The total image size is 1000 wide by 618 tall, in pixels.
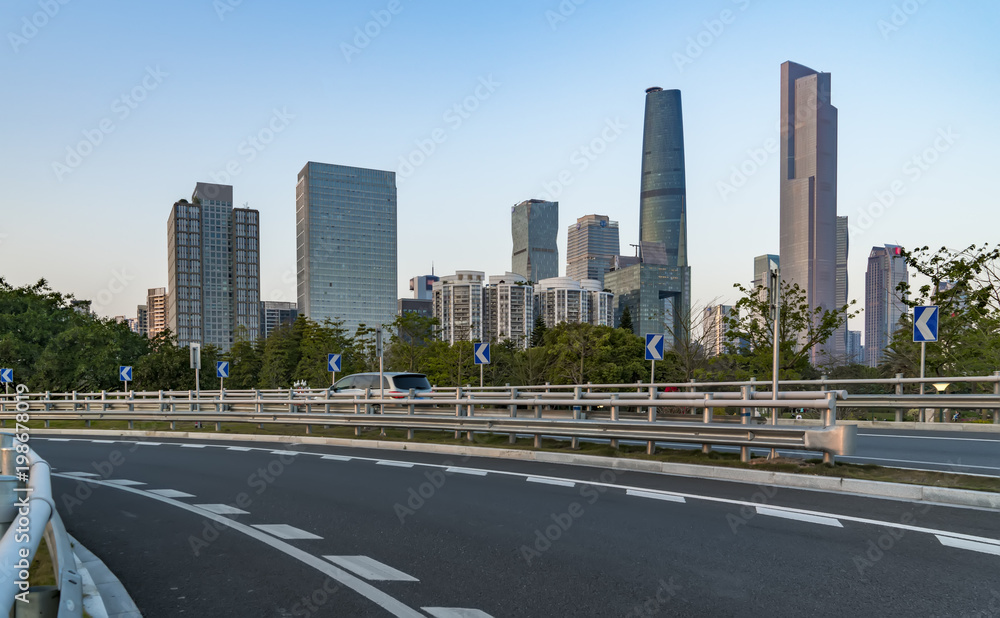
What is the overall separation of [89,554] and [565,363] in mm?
63551

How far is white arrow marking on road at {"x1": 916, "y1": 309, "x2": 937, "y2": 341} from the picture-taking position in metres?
18.6

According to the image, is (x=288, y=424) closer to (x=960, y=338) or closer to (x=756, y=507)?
(x=756, y=507)

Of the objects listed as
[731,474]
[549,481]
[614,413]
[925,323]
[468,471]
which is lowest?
[468,471]

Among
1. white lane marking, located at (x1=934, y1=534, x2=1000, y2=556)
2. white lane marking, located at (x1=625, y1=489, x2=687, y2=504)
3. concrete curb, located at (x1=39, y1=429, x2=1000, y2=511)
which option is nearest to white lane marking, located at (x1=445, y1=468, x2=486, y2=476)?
concrete curb, located at (x1=39, y1=429, x2=1000, y2=511)

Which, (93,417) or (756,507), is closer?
(756,507)

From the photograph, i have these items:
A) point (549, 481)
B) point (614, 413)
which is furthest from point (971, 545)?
point (614, 413)

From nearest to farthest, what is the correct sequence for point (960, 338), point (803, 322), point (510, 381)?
point (960, 338) < point (803, 322) < point (510, 381)

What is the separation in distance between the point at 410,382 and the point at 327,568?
19888 mm

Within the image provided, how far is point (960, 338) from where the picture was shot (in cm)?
2858

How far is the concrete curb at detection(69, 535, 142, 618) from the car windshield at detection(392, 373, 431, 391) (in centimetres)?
1900

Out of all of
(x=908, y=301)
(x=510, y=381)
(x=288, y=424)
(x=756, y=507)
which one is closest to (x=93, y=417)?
(x=288, y=424)

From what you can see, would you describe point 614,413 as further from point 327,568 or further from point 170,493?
point 327,568

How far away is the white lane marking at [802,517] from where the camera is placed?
7.35 metres

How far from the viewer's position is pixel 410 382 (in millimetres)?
25891
